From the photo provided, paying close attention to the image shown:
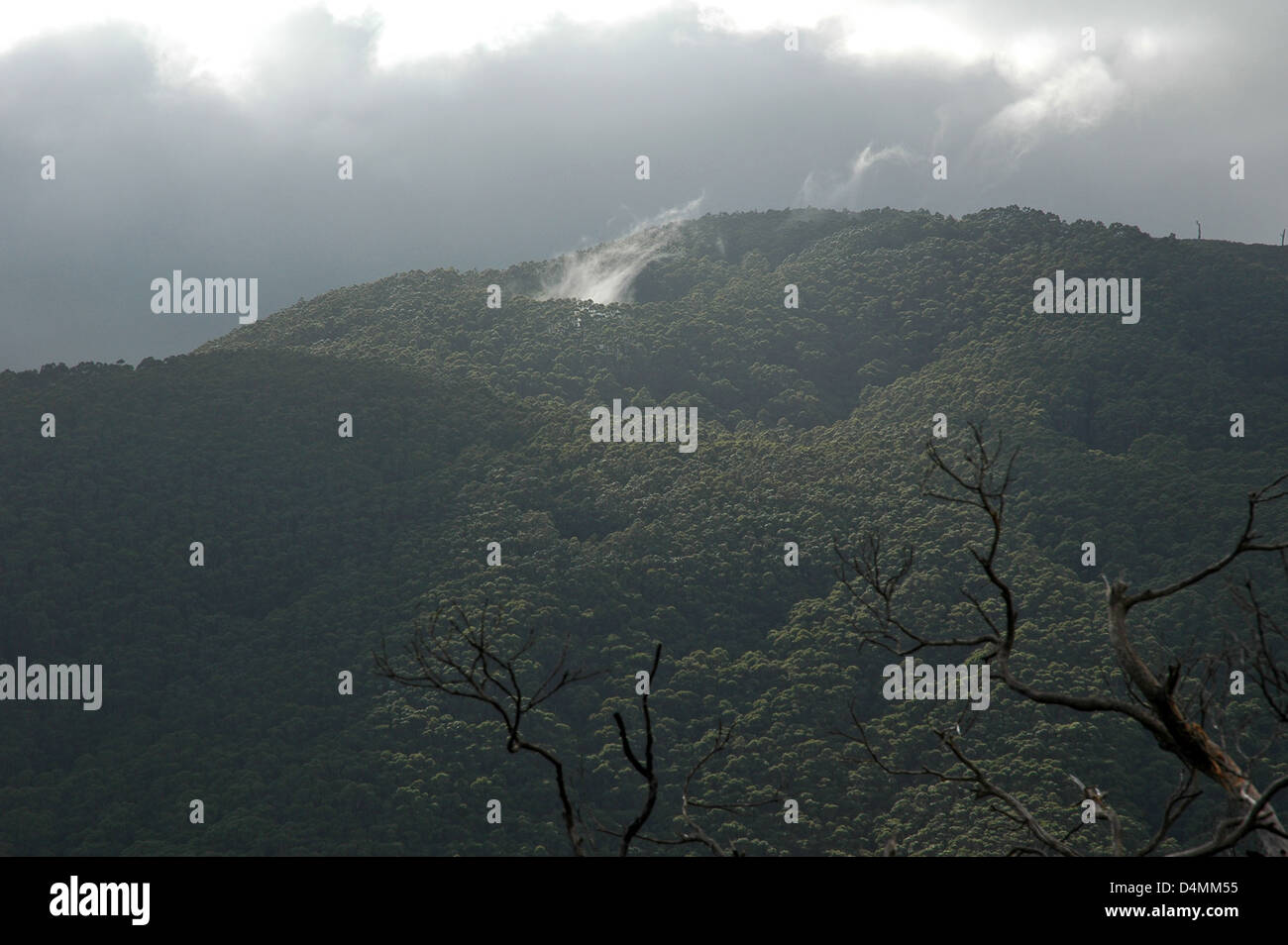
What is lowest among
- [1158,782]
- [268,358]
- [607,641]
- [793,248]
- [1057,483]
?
[1158,782]

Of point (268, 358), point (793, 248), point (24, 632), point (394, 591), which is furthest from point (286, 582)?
point (793, 248)

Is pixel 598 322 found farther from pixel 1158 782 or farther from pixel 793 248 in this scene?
pixel 1158 782

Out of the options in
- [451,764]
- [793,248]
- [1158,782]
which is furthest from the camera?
[793,248]

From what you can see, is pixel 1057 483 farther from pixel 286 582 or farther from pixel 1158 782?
pixel 286 582

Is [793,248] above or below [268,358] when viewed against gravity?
above
